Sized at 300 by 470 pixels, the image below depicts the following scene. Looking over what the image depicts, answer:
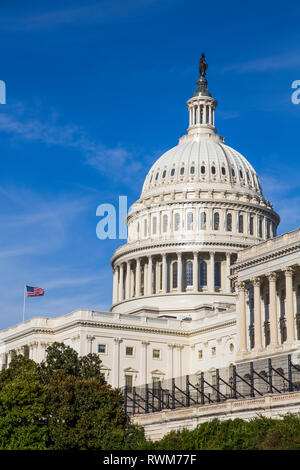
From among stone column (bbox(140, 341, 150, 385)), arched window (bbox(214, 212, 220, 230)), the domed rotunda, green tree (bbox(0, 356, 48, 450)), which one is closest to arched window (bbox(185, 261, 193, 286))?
the domed rotunda

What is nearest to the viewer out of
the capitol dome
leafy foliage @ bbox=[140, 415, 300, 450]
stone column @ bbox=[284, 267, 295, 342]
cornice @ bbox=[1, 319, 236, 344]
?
leafy foliage @ bbox=[140, 415, 300, 450]

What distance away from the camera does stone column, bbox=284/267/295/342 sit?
97.9 meters

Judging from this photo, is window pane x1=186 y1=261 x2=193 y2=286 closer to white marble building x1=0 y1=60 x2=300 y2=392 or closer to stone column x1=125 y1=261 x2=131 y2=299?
white marble building x1=0 y1=60 x2=300 y2=392

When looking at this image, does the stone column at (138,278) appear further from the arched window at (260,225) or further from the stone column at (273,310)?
the stone column at (273,310)

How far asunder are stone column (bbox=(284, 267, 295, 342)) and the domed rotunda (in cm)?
5122

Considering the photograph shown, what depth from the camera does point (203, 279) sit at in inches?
6304

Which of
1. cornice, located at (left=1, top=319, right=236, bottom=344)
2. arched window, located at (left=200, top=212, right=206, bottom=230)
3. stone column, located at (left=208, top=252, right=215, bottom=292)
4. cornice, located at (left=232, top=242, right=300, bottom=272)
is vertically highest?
arched window, located at (left=200, top=212, right=206, bottom=230)

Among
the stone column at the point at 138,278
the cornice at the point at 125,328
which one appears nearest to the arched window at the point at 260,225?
the stone column at the point at 138,278

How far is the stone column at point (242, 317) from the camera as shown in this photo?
10594cm

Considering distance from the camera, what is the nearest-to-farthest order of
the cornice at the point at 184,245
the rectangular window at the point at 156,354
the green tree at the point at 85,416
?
the green tree at the point at 85,416, the rectangular window at the point at 156,354, the cornice at the point at 184,245

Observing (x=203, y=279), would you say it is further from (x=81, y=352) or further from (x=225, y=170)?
(x=81, y=352)

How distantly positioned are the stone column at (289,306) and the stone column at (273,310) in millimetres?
2115

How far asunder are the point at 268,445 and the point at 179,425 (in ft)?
60.4
